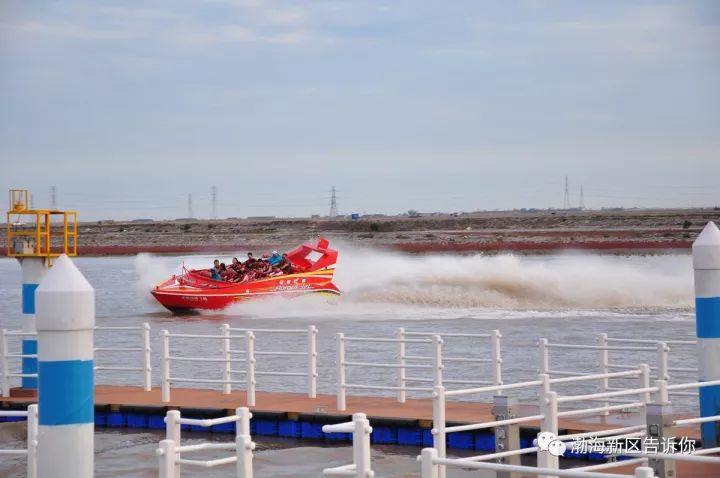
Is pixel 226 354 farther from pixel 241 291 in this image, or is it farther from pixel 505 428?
pixel 241 291

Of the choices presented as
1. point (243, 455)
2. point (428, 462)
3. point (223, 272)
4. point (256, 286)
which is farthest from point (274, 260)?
point (428, 462)

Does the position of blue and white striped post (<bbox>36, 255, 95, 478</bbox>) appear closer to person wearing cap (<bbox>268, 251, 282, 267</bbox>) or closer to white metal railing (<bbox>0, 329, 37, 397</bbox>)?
white metal railing (<bbox>0, 329, 37, 397</bbox>)

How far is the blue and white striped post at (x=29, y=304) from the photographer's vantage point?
18812mm

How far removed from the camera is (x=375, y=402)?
1748cm

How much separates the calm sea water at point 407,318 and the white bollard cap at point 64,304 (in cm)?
828

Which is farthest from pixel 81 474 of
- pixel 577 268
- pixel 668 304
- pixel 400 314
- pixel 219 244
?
pixel 219 244

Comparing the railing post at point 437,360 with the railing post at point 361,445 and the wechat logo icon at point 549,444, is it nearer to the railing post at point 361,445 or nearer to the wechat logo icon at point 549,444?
the wechat logo icon at point 549,444

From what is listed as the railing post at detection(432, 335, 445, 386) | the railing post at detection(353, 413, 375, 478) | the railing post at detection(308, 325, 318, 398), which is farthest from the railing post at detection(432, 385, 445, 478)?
the railing post at detection(308, 325, 318, 398)

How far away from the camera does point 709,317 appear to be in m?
12.4

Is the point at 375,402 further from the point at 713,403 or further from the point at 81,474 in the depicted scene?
the point at 81,474

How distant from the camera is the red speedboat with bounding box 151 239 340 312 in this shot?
41719mm

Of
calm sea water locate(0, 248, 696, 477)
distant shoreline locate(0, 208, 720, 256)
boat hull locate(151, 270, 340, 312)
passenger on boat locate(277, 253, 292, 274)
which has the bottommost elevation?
calm sea water locate(0, 248, 696, 477)

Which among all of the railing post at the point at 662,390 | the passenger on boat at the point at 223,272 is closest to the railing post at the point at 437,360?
the railing post at the point at 662,390

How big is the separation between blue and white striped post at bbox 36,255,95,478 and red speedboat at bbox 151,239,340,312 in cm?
3487
